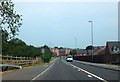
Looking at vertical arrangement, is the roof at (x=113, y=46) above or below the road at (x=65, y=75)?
above

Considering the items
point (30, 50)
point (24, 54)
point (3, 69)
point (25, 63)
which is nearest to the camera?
point (3, 69)

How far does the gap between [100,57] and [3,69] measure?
42780 millimetres

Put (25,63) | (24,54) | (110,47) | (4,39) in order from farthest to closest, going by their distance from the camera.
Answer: (110,47) → (24,54) → (25,63) → (4,39)

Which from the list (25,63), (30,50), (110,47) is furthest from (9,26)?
(110,47)

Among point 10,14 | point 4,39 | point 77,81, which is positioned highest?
point 10,14

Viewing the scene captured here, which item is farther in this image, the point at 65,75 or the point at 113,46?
the point at 113,46

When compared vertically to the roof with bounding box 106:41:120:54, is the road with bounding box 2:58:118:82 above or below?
below

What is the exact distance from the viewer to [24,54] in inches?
2608

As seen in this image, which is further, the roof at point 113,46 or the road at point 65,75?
the roof at point 113,46

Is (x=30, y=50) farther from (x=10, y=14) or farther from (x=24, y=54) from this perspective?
(x=10, y=14)

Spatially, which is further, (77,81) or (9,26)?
(9,26)

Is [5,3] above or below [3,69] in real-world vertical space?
above

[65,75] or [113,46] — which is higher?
[113,46]

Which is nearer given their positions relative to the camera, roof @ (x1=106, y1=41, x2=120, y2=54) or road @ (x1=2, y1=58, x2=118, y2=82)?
road @ (x1=2, y1=58, x2=118, y2=82)
